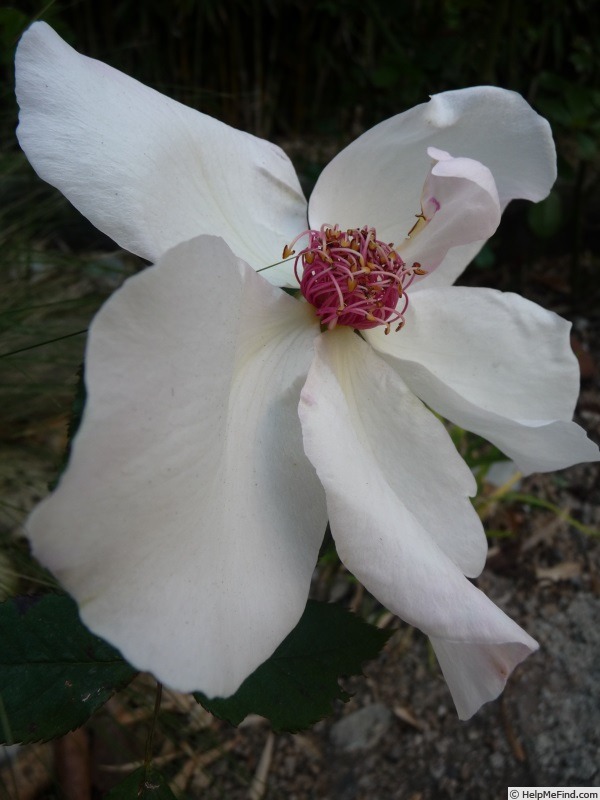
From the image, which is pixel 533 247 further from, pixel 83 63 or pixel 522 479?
pixel 83 63

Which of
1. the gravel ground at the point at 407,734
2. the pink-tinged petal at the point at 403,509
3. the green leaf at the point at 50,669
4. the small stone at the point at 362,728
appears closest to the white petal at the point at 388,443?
the pink-tinged petal at the point at 403,509

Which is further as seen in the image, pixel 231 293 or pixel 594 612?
pixel 594 612

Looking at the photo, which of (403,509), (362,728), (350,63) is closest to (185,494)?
(403,509)

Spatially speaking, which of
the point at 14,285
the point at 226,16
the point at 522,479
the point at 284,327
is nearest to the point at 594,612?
the point at 522,479

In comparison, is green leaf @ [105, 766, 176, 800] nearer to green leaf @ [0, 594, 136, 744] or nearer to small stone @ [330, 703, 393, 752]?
green leaf @ [0, 594, 136, 744]

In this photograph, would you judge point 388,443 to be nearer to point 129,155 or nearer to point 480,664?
point 480,664

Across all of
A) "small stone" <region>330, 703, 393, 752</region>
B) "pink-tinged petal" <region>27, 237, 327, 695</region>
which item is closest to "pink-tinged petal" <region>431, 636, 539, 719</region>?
"pink-tinged petal" <region>27, 237, 327, 695</region>
